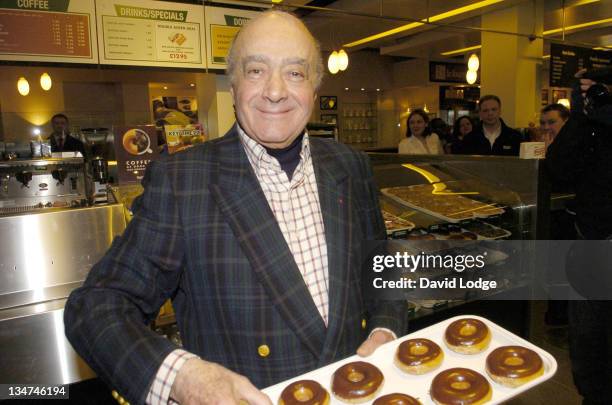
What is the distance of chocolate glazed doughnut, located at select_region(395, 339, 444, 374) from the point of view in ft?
3.72

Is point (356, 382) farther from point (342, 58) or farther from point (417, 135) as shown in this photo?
point (342, 58)

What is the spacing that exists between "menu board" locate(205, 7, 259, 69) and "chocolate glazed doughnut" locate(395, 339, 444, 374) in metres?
4.31

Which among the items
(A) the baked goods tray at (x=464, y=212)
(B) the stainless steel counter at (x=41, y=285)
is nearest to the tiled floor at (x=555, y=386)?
(A) the baked goods tray at (x=464, y=212)

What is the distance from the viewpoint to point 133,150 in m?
2.52

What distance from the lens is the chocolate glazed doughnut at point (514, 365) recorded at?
106 centimetres

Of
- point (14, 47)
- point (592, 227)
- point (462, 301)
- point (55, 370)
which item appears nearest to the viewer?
point (55, 370)

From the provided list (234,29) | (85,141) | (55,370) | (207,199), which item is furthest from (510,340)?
(234,29)

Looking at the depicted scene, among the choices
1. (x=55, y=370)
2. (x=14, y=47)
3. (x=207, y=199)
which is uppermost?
(x=14, y=47)

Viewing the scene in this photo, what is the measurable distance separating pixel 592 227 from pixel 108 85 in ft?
35.9

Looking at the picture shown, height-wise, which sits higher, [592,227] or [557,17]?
[557,17]

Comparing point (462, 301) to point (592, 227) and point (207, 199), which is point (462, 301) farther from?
point (207, 199)

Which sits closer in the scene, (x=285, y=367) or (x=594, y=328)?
(x=285, y=367)

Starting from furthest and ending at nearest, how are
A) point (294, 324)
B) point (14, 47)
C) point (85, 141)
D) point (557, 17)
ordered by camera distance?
point (557, 17)
point (14, 47)
point (85, 141)
point (294, 324)

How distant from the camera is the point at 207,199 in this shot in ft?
3.67
